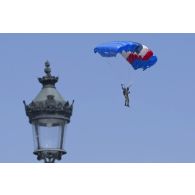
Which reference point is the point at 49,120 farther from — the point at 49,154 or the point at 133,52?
the point at 133,52

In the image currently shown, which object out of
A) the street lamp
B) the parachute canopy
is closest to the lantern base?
the street lamp

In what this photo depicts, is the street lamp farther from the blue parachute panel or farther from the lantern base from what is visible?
the blue parachute panel

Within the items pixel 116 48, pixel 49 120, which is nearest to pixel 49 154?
pixel 49 120

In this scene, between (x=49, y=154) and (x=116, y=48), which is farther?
(x=116, y=48)

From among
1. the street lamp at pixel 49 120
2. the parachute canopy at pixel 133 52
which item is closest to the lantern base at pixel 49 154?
the street lamp at pixel 49 120

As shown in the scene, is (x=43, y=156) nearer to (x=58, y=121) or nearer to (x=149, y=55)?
(x=58, y=121)

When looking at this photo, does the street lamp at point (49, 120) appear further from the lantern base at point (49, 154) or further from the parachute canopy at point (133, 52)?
the parachute canopy at point (133, 52)
